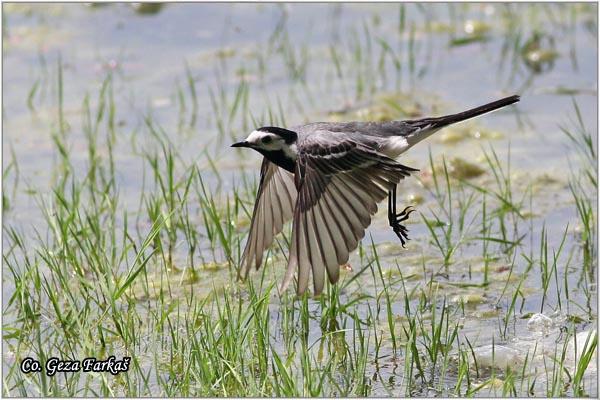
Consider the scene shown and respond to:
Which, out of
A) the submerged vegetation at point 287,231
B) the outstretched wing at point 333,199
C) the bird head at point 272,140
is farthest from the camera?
the bird head at point 272,140

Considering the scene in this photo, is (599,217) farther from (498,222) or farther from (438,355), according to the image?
(438,355)

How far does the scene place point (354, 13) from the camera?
1217cm

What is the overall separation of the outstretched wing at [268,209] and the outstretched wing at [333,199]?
2.17ft

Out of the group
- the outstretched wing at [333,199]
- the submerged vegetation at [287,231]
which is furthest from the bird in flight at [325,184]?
the submerged vegetation at [287,231]

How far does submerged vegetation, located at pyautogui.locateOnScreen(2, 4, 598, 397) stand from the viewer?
19.0ft

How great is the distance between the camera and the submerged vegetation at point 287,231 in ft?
19.0

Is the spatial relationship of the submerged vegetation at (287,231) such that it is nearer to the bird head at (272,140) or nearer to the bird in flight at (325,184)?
the bird in flight at (325,184)

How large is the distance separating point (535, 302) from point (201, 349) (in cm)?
212

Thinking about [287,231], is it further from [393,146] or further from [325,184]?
[325,184]

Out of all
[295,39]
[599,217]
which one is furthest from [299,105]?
[599,217]

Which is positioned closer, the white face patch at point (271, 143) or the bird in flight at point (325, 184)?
the bird in flight at point (325, 184)

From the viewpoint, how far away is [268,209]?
6.87 metres

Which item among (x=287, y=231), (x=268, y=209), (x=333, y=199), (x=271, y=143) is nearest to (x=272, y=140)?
(x=271, y=143)

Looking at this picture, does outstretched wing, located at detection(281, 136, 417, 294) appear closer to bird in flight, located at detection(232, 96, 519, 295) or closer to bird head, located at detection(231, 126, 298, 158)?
bird in flight, located at detection(232, 96, 519, 295)
